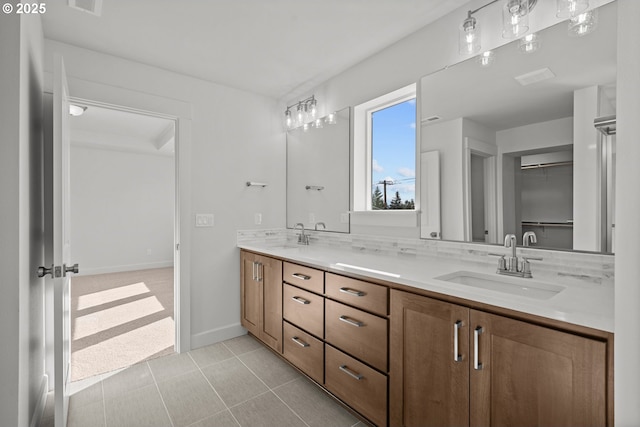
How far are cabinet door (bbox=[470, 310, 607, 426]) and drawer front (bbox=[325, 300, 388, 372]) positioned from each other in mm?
460

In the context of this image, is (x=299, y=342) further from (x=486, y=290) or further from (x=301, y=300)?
(x=486, y=290)

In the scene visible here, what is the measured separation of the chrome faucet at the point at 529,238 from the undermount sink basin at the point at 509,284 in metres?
0.22

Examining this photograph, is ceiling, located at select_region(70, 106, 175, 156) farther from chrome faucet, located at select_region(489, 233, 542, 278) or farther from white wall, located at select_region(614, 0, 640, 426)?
white wall, located at select_region(614, 0, 640, 426)

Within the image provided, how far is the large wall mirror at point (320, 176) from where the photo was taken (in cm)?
272

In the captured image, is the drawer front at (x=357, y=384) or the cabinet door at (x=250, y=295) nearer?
the drawer front at (x=357, y=384)

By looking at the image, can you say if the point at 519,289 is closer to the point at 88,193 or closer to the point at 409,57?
the point at 409,57

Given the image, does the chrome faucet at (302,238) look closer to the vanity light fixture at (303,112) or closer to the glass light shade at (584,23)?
the vanity light fixture at (303,112)

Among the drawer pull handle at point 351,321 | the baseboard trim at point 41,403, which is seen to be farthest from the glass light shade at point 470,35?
the baseboard trim at point 41,403

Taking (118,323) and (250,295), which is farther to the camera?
(118,323)

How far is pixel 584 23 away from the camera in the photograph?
54.4 inches

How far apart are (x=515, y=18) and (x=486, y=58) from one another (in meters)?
0.22

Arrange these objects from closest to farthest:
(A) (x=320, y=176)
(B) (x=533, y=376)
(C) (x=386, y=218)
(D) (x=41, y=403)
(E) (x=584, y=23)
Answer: (B) (x=533, y=376) → (E) (x=584, y=23) → (D) (x=41, y=403) → (C) (x=386, y=218) → (A) (x=320, y=176)

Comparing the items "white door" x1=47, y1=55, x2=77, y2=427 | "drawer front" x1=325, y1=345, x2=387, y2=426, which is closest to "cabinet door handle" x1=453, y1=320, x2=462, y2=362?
"drawer front" x1=325, y1=345, x2=387, y2=426

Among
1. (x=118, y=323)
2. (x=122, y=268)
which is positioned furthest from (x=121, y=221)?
(x=118, y=323)
